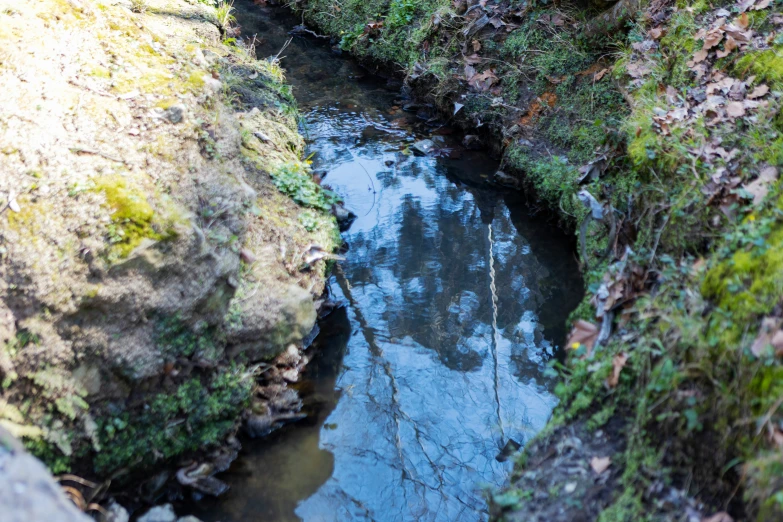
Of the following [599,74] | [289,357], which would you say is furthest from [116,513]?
[599,74]

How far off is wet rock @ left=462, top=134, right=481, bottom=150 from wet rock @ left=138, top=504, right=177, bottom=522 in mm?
5587

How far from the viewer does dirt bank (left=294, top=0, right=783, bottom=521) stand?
8.70ft

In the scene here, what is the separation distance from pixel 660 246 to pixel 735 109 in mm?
1196

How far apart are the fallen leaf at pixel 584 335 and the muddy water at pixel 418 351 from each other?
772 mm

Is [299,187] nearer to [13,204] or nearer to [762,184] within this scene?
[13,204]

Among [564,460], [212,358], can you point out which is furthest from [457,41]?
[564,460]

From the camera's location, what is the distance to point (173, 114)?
4605 mm

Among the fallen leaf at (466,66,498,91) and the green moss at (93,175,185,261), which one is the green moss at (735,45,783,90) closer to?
the fallen leaf at (466,66,498,91)

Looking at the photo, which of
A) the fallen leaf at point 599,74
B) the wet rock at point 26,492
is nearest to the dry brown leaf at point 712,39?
the fallen leaf at point 599,74

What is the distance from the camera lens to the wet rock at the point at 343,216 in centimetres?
617

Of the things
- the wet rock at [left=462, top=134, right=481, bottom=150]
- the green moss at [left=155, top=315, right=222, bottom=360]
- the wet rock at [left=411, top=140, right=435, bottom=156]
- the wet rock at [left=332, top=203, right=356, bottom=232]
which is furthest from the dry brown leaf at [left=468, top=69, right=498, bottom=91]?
the green moss at [left=155, top=315, right=222, bottom=360]

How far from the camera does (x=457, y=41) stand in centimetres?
809

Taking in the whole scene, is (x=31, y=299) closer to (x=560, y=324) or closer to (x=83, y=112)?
(x=83, y=112)

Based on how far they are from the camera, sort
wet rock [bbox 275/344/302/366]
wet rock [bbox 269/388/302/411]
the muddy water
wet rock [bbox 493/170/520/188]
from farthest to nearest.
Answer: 1. wet rock [bbox 493/170/520/188]
2. wet rock [bbox 275/344/302/366]
3. wet rock [bbox 269/388/302/411]
4. the muddy water
